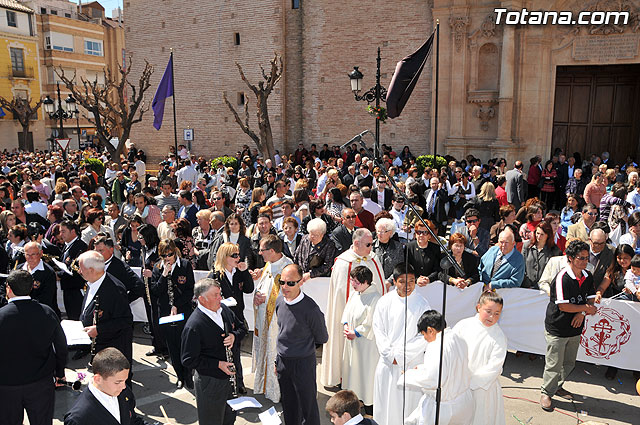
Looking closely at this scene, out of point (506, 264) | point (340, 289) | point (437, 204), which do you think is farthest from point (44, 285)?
point (437, 204)

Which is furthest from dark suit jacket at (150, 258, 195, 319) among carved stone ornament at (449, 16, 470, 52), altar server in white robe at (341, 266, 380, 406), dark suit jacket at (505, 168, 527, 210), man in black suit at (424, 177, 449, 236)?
carved stone ornament at (449, 16, 470, 52)

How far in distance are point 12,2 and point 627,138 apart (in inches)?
1807

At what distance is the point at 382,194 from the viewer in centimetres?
1236

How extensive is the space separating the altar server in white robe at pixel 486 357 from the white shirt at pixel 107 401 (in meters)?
2.90

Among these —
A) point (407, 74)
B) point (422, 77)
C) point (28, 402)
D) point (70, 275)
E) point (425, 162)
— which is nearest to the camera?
point (28, 402)

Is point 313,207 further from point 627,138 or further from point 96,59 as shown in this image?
point 96,59

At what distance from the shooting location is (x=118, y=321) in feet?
19.5

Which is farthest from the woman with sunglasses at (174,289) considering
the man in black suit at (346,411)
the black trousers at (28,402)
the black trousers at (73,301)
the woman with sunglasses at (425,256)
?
the man in black suit at (346,411)

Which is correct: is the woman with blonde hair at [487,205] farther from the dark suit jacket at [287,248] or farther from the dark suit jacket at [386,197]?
the dark suit jacket at [287,248]

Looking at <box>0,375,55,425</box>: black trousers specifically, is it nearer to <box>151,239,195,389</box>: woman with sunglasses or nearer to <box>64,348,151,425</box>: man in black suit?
<box>64,348,151,425</box>: man in black suit

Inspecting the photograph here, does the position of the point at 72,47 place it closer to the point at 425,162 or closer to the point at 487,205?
the point at 425,162

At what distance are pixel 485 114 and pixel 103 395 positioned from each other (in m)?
19.0

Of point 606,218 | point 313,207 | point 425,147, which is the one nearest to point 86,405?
point 313,207

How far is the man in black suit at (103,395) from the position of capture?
12.2 ft
